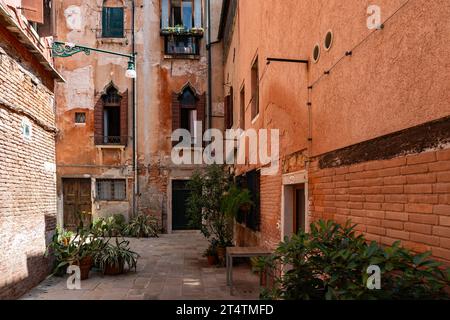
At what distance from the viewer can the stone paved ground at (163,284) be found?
5.95 metres

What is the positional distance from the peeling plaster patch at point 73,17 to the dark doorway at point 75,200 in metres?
6.25

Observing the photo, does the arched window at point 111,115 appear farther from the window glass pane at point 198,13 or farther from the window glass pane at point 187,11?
the window glass pane at point 198,13

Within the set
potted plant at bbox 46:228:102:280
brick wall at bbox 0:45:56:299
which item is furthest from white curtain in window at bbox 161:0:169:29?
potted plant at bbox 46:228:102:280

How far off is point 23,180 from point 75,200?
804cm

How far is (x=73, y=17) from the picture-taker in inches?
554

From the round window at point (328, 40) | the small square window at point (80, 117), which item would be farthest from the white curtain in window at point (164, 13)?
the round window at point (328, 40)

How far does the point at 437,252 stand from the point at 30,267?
6.50 meters

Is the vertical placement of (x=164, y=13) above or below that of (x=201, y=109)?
above

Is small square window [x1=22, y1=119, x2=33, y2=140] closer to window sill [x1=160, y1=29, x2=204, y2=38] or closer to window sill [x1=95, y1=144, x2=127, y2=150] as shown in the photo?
window sill [x1=95, y1=144, x2=127, y2=150]

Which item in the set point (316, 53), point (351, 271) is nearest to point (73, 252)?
point (316, 53)

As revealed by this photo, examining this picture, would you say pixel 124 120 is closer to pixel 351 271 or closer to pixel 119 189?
pixel 119 189

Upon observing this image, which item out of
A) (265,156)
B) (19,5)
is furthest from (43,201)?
(265,156)

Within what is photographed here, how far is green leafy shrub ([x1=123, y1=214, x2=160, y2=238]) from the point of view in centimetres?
1311

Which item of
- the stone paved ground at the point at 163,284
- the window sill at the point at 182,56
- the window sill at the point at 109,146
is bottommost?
the stone paved ground at the point at 163,284
